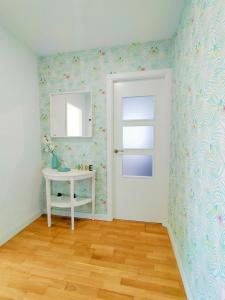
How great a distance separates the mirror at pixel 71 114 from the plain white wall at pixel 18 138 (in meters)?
0.26

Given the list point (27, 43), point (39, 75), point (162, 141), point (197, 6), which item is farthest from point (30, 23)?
point (162, 141)

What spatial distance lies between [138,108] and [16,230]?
2236 mm

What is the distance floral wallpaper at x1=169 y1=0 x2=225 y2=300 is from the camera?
A: 2.79 feet

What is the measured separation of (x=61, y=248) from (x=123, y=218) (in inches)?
38.6

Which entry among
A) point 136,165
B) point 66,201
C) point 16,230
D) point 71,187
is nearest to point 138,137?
point 136,165

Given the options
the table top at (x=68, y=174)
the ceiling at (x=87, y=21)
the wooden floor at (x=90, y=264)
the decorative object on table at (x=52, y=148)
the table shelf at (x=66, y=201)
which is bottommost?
the wooden floor at (x=90, y=264)

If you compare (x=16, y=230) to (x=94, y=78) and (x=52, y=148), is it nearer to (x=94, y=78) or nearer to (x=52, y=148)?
(x=52, y=148)

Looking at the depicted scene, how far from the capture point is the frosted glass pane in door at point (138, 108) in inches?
96.1

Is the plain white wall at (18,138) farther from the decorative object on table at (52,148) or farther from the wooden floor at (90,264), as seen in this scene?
the wooden floor at (90,264)

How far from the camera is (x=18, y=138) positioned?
229 cm

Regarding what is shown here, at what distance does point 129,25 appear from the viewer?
1.96 meters

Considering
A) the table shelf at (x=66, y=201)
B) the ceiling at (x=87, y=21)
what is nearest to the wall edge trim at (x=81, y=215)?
the table shelf at (x=66, y=201)

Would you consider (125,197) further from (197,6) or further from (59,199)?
(197,6)

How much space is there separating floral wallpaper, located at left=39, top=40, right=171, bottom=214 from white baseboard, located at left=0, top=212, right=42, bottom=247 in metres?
0.47
